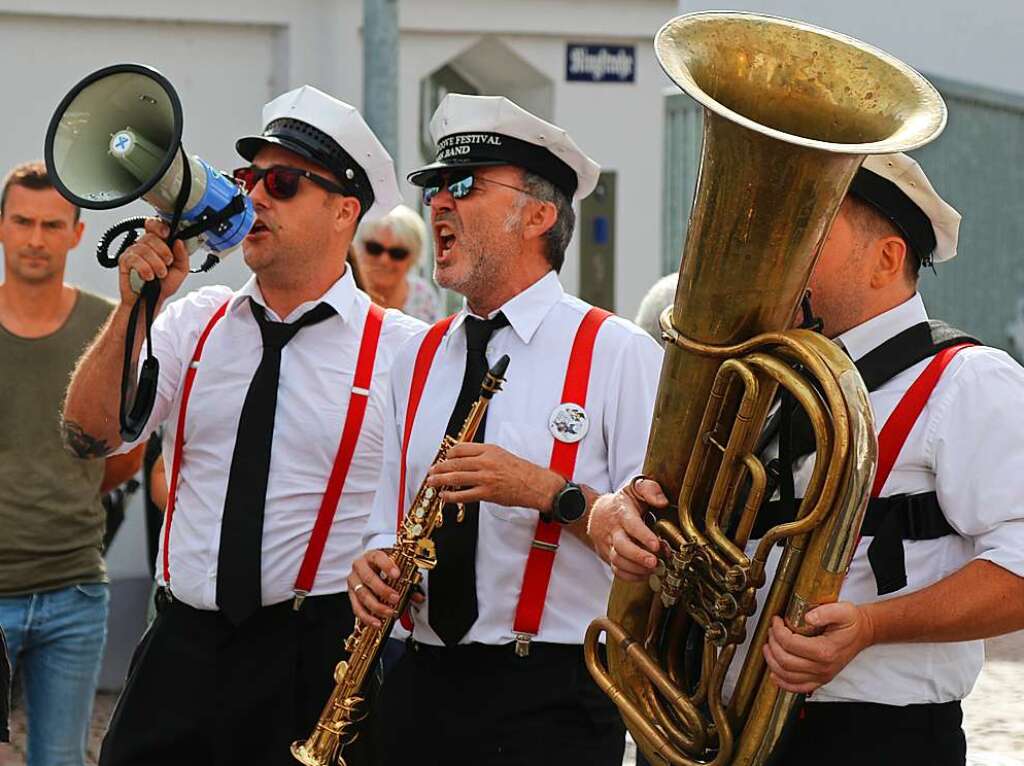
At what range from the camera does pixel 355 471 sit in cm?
441

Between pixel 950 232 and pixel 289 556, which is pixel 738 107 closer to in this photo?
pixel 950 232

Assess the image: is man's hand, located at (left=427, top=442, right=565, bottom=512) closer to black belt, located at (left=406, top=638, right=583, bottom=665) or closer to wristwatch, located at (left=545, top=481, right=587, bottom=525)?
wristwatch, located at (left=545, top=481, right=587, bottom=525)

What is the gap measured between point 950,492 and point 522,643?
1116 millimetres

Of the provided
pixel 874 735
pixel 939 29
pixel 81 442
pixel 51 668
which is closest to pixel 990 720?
pixel 51 668

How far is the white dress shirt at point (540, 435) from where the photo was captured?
3.87m

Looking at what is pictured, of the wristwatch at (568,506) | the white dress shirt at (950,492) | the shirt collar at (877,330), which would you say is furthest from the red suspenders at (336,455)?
the shirt collar at (877,330)

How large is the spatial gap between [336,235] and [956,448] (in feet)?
6.87

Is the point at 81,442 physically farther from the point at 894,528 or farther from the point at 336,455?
the point at 894,528

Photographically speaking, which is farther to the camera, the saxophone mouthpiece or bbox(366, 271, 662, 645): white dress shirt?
bbox(366, 271, 662, 645): white dress shirt

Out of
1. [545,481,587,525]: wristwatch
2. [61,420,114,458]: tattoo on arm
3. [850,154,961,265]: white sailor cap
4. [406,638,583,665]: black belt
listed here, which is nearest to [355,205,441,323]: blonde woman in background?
[61,420,114,458]: tattoo on arm

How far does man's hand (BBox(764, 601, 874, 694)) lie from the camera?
9.48 ft

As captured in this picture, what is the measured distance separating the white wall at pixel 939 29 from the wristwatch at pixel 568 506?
862 cm

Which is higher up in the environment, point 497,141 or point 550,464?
point 497,141

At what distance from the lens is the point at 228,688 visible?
4227 mm
